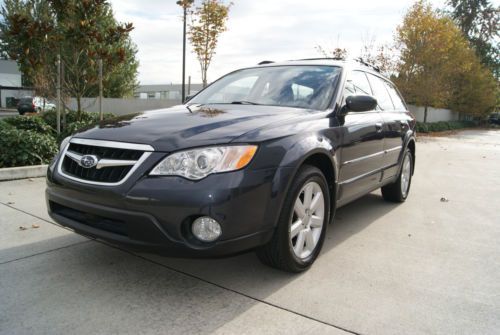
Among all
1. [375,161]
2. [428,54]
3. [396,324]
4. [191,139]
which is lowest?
[396,324]

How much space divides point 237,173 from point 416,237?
2.54 m

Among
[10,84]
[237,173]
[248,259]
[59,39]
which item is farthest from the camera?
[10,84]

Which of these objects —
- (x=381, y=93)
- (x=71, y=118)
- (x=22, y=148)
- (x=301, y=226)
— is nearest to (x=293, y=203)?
(x=301, y=226)

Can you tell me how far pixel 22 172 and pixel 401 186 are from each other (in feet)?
17.8

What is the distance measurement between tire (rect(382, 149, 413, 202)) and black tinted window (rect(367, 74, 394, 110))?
0.80 m

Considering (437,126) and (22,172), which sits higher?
(437,126)

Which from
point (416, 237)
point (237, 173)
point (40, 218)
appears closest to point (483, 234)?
point (416, 237)

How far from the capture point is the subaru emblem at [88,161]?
268cm

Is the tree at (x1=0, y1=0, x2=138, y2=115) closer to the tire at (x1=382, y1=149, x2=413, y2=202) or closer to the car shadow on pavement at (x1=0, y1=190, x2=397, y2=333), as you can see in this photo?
the car shadow on pavement at (x1=0, y1=190, x2=397, y2=333)

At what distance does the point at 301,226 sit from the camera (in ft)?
10.0

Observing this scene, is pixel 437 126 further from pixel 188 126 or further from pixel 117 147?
pixel 117 147

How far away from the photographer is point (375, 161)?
4.34 m

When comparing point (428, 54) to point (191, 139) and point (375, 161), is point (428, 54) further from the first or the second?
point (191, 139)

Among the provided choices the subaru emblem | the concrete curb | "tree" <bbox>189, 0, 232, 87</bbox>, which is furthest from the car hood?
"tree" <bbox>189, 0, 232, 87</bbox>
